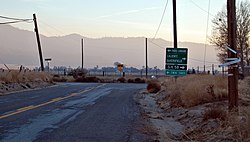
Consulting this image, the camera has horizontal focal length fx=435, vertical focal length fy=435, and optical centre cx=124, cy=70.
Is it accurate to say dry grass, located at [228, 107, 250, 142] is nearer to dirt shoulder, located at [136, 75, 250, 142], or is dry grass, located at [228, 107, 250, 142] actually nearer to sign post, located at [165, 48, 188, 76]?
dirt shoulder, located at [136, 75, 250, 142]

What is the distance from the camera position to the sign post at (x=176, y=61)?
2975cm

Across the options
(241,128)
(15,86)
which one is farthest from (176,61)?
(241,128)

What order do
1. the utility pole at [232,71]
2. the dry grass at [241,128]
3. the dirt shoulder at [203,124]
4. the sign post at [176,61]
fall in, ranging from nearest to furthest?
the dry grass at [241,128], the dirt shoulder at [203,124], the utility pole at [232,71], the sign post at [176,61]

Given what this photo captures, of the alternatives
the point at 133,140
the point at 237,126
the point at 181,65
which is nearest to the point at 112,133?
the point at 133,140

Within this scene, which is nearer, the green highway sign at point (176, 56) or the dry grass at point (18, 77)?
the green highway sign at point (176, 56)

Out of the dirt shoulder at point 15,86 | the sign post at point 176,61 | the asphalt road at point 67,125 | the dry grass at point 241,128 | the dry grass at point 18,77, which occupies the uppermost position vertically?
the sign post at point 176,61

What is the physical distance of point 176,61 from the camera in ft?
98.0

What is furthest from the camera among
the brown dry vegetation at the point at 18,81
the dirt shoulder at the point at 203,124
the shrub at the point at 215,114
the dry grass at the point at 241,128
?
the brown dry vegetation at the point at 18,81

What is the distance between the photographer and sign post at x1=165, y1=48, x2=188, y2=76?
2975 cm

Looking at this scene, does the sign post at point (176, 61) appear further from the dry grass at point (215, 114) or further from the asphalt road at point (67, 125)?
the dry grass at point (215, 114)

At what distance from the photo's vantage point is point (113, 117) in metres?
15.2

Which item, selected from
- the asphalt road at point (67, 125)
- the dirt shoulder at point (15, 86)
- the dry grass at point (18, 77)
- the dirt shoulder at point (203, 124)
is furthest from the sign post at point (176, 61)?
the asphalt road at point (67, 125)

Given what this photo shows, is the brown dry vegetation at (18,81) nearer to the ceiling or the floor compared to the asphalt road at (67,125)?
nearer to the ceiling

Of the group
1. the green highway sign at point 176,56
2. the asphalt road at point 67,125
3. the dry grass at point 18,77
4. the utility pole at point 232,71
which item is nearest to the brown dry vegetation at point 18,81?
the dry grass at point 18,77
